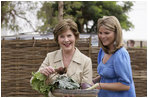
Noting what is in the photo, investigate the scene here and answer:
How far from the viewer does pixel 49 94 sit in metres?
2.38

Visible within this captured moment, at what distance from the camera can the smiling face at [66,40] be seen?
8.36 feet

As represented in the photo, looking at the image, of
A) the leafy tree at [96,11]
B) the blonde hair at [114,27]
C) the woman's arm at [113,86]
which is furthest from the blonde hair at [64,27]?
the leafy tree at [96,11]

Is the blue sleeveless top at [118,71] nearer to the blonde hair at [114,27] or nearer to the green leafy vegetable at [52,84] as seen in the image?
the blonde hair at [114,27]

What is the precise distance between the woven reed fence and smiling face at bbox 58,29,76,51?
424 centimetres

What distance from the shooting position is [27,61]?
7164 millimetres

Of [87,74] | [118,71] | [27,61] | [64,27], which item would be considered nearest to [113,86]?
[118,71]

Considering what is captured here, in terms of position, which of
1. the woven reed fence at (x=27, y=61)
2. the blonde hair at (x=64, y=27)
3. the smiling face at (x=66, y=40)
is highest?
the blonde hair at (x=64, y=27)

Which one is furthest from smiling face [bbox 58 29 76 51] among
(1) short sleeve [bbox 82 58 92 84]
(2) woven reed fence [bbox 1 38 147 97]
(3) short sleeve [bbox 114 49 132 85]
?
(2) woven reed fence [bbox 1 38 147 97]

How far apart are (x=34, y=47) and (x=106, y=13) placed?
14.6 meters

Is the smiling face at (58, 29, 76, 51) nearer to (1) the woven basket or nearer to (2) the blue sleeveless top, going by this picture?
(2) the blue sleeveless top

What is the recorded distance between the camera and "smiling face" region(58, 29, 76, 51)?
8.36 feet

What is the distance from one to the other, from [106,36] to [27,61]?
511cm

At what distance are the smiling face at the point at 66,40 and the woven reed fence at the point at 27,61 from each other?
4.24 m

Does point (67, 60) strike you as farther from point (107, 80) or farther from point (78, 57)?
point (107, 80)
